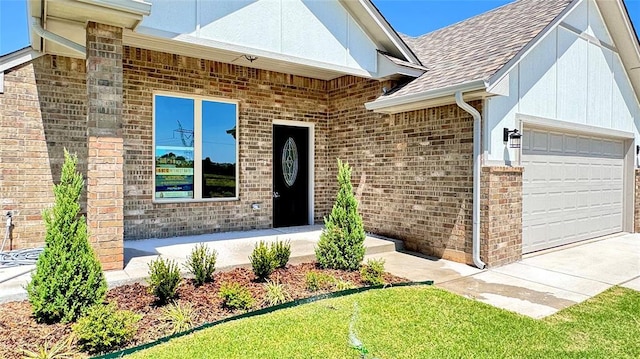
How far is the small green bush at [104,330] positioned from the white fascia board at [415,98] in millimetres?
5742

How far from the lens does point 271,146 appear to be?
31.7 ft

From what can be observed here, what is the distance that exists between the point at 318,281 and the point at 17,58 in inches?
250

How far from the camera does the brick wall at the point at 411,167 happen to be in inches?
290

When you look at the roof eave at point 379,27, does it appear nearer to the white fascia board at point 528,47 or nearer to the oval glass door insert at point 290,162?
the white fascia board at point 528,47

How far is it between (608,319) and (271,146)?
7.11 meters

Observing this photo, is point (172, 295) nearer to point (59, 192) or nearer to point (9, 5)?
point (59, 192)

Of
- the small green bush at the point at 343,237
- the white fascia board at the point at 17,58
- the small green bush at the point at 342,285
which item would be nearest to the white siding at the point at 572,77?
the small green bush at the point at 343,237

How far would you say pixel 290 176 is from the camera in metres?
10.2

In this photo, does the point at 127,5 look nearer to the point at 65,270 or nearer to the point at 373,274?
the point at 65,270

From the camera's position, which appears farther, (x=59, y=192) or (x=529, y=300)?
(x=529, y=300)

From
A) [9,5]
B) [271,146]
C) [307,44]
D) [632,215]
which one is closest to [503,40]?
[307,44]

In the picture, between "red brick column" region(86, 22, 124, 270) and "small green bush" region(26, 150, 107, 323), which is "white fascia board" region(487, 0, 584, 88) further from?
"small green bush" region(26, 150, 107, 323)

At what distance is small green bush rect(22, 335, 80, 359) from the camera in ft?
10.9

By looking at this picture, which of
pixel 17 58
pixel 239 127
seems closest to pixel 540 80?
pixel 239 127
